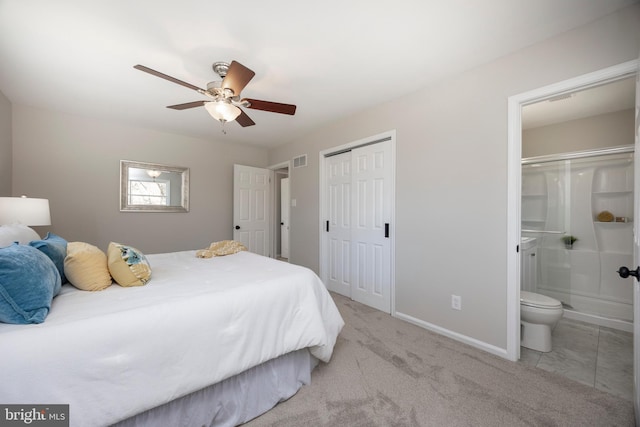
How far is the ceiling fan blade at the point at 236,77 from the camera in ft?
5.60

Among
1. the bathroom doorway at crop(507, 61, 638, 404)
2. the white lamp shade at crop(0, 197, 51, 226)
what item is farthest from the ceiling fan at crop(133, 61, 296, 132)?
the bathroom doorway at crop(507, 61, 638, 404)

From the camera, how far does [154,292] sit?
4.73 feet

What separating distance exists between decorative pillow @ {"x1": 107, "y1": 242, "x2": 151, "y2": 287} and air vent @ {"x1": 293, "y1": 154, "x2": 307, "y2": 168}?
2871 millimetres

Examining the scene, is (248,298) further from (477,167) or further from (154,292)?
(477,167)

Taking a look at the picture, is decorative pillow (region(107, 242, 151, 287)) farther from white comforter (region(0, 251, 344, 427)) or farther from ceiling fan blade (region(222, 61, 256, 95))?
ceiling fan blade (region(222, 61, 256, 95))

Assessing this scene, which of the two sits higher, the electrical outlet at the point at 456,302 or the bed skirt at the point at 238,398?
the electrical outlet at the point at 456,302

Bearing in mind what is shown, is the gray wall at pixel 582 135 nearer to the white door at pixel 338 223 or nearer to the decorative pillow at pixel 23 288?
the white door at pixel 338 223

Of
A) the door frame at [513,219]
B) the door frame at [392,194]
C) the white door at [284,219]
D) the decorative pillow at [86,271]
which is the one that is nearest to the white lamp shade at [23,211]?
the decorative pillow at [86,271]

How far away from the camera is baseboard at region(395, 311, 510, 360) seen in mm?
2076

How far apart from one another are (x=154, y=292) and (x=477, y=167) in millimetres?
2565

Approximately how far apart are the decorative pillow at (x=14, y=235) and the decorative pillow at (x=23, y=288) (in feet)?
1.72

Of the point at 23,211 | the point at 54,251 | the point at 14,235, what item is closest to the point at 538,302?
the point at 54,251

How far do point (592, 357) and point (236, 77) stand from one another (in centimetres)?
353

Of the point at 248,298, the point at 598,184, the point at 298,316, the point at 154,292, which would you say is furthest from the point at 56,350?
the point at 598,184
